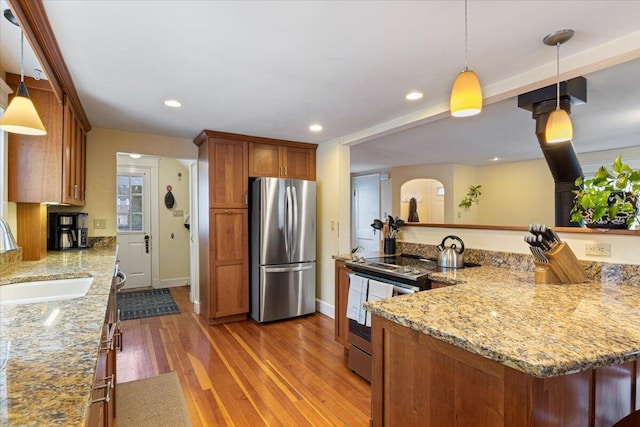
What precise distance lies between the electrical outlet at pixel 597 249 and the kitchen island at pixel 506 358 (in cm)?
32

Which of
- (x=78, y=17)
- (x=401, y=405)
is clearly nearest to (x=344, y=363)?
(x=401, y=405)

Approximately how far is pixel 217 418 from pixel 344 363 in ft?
3.66

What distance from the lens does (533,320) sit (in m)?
1.19

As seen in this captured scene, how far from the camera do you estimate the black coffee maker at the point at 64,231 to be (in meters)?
3.17

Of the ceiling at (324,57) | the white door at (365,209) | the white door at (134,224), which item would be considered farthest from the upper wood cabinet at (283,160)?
the white door at (365,209)

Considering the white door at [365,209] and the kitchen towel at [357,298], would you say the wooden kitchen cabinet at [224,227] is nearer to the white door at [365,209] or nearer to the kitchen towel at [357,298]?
the kitchen towel at [357,298]

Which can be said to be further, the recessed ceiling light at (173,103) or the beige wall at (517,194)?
the beige wall at (517,194)

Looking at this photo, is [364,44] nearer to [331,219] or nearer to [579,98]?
[579,98]

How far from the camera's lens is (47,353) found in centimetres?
89

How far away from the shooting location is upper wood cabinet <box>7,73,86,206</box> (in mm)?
2256

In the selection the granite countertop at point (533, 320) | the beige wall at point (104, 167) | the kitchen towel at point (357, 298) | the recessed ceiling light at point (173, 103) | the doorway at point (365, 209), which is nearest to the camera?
the granite countertop at point (533, 320)

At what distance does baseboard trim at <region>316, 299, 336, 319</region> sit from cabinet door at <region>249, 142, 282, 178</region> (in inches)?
66.6

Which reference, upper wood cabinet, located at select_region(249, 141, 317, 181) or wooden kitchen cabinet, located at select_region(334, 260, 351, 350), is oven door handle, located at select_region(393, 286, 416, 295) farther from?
upper wood cabinet, located at select_region(249, 141, 317, 181)

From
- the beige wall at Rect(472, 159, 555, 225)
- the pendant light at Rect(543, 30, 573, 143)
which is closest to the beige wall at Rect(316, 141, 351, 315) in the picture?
the pendant light at Rect(543, 30, 573, 143)
